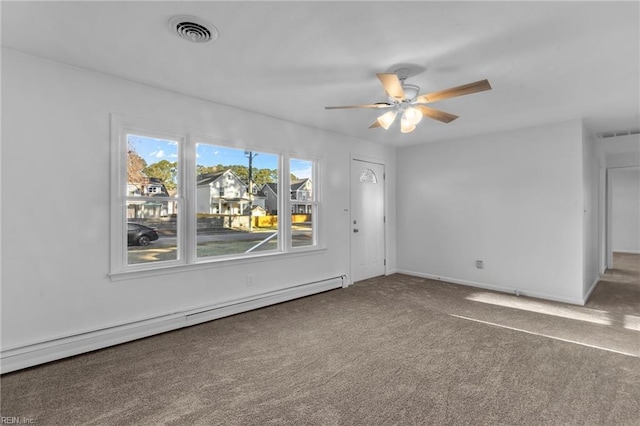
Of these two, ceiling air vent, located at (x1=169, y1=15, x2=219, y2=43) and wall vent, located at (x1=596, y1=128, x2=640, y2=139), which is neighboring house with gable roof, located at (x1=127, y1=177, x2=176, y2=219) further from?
wall vent, located at (x1=596, y1=128, x2=640, y2=139)

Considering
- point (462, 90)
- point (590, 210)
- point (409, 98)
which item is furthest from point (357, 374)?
point (590, 210)

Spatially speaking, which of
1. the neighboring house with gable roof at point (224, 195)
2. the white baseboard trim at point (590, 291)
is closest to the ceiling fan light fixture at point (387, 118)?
the neighboring house with gable roof at point (224, 195)

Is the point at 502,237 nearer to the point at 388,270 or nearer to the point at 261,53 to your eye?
the point at 388,270

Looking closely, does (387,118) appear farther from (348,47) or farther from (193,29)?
(193,29)

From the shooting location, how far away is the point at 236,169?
13.1ft

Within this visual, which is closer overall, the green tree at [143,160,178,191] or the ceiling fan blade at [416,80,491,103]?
the ceiling fan blade at [416,80,491,103]

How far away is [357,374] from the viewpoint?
244cm

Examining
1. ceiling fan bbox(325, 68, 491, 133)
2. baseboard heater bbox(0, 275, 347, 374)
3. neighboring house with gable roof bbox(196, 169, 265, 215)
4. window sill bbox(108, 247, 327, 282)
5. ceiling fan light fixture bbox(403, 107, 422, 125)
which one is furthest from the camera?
neighboring house with gable roof bbox(196, 169, 265, 215)

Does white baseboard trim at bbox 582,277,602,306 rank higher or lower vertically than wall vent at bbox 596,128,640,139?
lower

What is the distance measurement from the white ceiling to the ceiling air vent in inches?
2.3

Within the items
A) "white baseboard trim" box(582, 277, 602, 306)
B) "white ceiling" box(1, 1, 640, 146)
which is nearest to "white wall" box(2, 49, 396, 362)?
"white ceiling" box(1, 1, 640, 146)

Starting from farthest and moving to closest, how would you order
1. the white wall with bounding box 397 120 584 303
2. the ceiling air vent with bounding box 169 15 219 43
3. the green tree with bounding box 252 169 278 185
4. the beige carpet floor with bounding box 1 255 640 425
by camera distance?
the white wall with bounding box 397 120 584 303
the green tree with bounding box 252 169 278 185
the ceiling air vent with bounding box 169 15 219 43
the beige carpet floor with bounding box 1 255 640 425

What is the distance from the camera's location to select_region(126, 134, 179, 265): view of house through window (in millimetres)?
3141

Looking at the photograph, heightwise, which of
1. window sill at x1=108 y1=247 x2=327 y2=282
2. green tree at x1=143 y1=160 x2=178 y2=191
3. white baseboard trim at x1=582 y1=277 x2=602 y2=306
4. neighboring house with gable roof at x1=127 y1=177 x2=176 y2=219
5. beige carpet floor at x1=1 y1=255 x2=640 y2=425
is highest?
green tree at x1=143 y1=160 x2=178 y2=191
